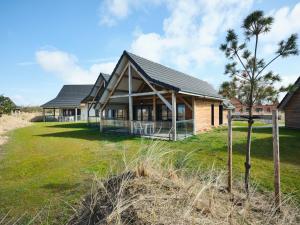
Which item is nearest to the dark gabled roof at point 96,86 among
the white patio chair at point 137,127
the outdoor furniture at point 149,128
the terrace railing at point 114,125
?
the terrace railing at point 114,125

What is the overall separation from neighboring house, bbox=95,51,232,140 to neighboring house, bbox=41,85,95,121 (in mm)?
15128

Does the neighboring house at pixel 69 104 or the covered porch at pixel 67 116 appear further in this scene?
the neighboring house at pixel 69 104

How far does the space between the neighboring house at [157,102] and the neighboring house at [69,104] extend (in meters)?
15.1

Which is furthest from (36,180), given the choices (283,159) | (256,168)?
(283,159)

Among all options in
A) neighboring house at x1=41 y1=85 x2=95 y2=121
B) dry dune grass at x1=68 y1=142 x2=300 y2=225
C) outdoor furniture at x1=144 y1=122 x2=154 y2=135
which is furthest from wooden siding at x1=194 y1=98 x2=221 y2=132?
neighboring house at x1=41 y1=85 x2=95 y2=121

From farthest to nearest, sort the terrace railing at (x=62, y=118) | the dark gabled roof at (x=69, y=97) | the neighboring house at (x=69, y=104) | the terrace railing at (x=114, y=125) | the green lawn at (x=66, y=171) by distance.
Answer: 1. the dark gabled roof at (x=69, y=97)
2. the neighboring house at (x=69, y=104)
3. the terrace railing at (x=62, y=118)
4. the terrace railing at (x=114, y=125)
5. the green lawn at (x=66, y=171)

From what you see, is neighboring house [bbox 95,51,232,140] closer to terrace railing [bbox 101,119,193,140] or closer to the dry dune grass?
terrace railing [bbox 101,119,193,140]

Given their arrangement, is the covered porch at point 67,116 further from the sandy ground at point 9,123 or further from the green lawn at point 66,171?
the green lawn at point 66,171

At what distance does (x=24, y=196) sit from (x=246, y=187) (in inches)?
194

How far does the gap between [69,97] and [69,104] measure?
2.67 metres

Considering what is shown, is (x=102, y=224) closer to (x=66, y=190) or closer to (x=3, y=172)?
(x=66, y=190)

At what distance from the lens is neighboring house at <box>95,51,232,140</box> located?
486 inches

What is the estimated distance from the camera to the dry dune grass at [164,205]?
2527 millimetres

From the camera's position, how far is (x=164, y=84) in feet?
38.2
